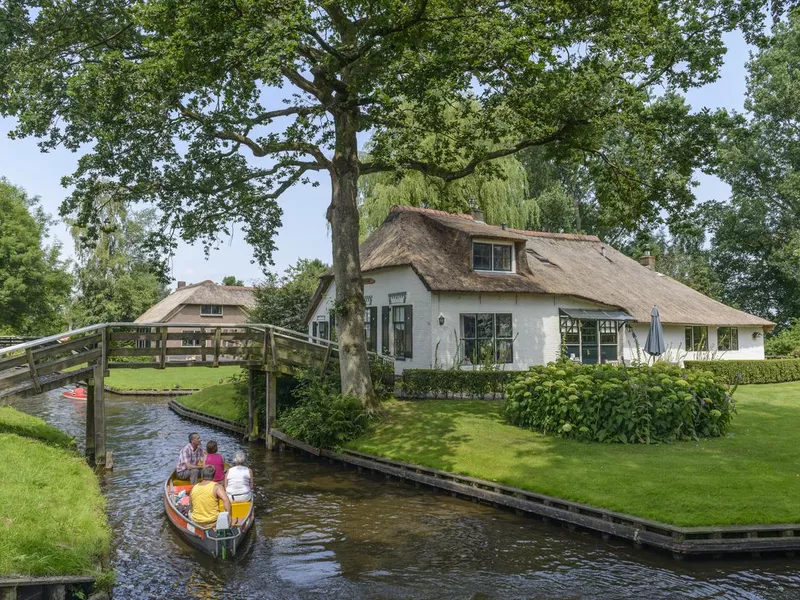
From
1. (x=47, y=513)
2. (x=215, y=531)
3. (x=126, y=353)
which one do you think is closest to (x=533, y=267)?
(x=126, y=353)

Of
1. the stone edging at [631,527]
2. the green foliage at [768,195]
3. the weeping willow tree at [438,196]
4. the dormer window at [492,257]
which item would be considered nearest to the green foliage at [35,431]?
the stone edging at [631,527]

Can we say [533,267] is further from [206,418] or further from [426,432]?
[206,418]

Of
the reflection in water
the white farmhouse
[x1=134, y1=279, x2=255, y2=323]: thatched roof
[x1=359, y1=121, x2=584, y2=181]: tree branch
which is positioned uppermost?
[x1=359, y1=121, x2=584, y2=181]: tree branch

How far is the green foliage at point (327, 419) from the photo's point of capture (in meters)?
17.6

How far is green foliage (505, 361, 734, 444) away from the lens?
602 inches

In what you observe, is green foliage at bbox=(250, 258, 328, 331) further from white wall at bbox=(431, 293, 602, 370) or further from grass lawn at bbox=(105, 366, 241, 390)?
white wall at bbox=(431, 293, 602, 370)

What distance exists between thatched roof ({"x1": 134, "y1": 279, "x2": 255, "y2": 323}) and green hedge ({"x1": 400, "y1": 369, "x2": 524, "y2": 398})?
35.4 metres

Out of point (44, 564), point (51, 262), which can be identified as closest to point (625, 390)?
point (44, 564)

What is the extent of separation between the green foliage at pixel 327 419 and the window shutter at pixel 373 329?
23.4 ft

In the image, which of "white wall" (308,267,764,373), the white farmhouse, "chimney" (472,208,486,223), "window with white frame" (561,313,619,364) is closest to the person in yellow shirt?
the white farmhouse

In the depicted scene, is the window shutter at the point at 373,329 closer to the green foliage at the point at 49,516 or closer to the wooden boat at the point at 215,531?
the green foliage at the point at 49,516

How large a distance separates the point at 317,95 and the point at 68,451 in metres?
11.7

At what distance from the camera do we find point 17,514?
934 cm

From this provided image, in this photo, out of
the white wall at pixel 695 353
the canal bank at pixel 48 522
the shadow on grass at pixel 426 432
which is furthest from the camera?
the white wall at pixel 695 353
